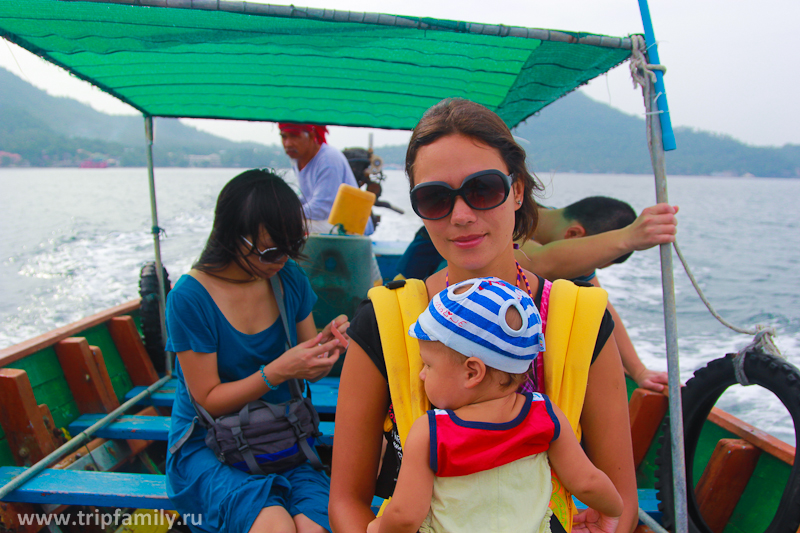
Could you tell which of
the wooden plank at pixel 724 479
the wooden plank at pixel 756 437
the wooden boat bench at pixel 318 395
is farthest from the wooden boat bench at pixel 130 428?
the wooden plank at pixel 756 437

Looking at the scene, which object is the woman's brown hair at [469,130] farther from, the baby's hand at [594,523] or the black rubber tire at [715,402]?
the black rubber tire at [715,402]

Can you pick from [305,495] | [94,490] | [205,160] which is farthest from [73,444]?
[205,160]

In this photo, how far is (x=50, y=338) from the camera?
2.81 meters

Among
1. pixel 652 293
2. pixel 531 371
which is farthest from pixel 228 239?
pixel 652 293

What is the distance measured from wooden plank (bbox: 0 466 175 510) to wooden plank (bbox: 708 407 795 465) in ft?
8.08

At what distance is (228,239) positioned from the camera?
1.79 m

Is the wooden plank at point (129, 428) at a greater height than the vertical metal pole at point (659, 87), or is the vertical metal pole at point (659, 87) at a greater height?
the vertical metal pole at point (659, 87)

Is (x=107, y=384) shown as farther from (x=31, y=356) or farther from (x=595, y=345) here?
(x=595, y=345)

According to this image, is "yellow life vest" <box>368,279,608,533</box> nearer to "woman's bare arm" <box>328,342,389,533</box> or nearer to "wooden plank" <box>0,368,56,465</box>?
"woman's bare arm" <box>328,342,389,533</box>

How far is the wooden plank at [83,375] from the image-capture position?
2848 millimetres

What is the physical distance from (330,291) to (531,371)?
81.9 inches

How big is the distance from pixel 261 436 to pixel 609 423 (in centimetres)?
114

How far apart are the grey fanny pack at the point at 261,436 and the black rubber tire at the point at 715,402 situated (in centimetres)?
159

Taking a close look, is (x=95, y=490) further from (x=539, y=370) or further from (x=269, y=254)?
(x=539, y=370)
